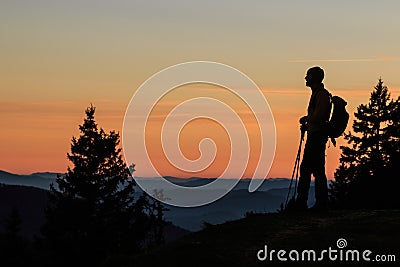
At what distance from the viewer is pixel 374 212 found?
18062 mm

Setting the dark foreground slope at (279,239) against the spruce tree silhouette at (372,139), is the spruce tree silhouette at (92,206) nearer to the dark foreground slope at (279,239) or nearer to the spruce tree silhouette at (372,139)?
the spruce tree silhouette at (372,139)

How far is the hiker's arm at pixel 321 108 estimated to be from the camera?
18.2 meters

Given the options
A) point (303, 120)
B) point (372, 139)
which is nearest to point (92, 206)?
point (372, 139)

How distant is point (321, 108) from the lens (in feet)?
59.6

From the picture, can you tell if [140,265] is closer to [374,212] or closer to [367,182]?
[374,212]

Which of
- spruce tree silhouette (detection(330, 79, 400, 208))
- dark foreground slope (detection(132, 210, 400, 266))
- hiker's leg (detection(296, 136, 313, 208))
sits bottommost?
dark foreground slope (detection(132, 210, 400, 266))

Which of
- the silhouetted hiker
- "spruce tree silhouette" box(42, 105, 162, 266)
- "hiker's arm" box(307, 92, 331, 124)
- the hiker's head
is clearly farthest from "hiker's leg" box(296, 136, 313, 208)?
"spruce tree silhouette" box(42, 105, 162, 266)

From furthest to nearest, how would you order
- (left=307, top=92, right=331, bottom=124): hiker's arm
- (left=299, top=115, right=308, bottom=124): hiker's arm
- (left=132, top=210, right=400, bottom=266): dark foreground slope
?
1. (left=299, top=115, right=308, bottom=124): hiker's arm
2. (left=307, top=92, right=331, bottom=124): hiker's arm
3. (left=132, top=210, right=400, bottom=266): dark foreground slope

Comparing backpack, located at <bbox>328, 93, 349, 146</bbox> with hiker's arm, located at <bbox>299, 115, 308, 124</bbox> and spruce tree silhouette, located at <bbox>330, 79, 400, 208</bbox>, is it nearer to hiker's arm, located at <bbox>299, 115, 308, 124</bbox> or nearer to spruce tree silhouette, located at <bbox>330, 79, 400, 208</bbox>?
hiker's arm, located at <bbox>299, 115, 308, 124</bbox>

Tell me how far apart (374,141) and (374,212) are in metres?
51.9

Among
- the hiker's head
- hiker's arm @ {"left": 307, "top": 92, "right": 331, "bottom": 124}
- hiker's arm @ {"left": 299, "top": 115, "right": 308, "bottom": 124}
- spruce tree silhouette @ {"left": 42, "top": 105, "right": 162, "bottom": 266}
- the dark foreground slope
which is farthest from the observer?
spruce tree silhouette @ {"left": 42, "top": 105, "right": 162, "bottom": 266}

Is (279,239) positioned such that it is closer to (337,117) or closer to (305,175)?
(305,175)

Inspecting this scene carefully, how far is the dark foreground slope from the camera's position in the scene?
1410cm

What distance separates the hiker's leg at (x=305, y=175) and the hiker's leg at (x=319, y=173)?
13cm
